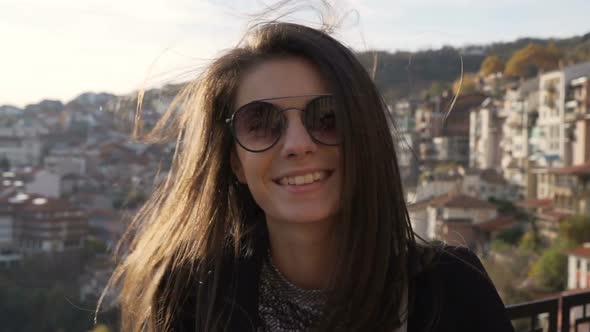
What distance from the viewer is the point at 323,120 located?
0.91m

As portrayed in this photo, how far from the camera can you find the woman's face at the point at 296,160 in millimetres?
921

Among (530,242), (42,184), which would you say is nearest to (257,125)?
(530,242)

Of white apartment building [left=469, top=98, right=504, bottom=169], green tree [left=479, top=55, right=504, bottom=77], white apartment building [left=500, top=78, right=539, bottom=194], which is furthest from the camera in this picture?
white apartment building [left=469, top=98, right=504, bottom=169]

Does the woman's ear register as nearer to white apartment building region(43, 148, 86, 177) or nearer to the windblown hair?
the windblown hair

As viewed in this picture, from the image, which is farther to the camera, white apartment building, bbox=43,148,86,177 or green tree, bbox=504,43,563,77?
white apartment building, bbox=43,148,86,177

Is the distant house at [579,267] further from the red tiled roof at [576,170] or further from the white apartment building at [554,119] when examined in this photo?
the white apartment building at [554,119]

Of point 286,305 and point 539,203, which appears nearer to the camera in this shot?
point 286,305

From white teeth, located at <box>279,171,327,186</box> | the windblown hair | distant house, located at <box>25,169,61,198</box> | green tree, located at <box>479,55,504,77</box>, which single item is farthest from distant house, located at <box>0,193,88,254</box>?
white teeth, located at <box>279,171,327,186</box>

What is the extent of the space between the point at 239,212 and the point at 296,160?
10.1 inches

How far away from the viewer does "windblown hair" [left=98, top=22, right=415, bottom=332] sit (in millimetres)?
908

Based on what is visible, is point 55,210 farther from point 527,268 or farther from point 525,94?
point 525,94

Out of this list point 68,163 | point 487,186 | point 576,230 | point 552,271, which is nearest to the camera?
point 552,271

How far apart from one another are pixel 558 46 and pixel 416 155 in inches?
1141

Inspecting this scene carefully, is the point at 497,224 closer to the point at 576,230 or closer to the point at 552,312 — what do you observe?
the point at 576,230
